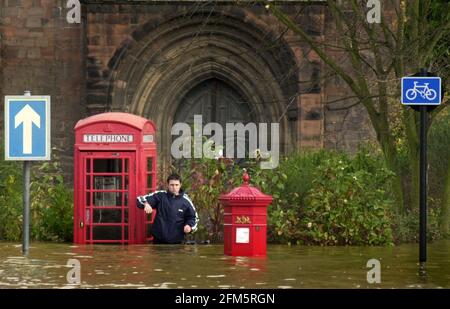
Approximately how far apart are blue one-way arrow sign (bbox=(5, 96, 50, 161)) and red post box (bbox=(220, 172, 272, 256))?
261 cm

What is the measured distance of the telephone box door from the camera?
21000 millimetres

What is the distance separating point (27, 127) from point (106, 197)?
2491 mm

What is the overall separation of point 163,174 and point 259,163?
17.2ft

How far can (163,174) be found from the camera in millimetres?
26938

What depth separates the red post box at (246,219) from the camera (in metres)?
18.4
